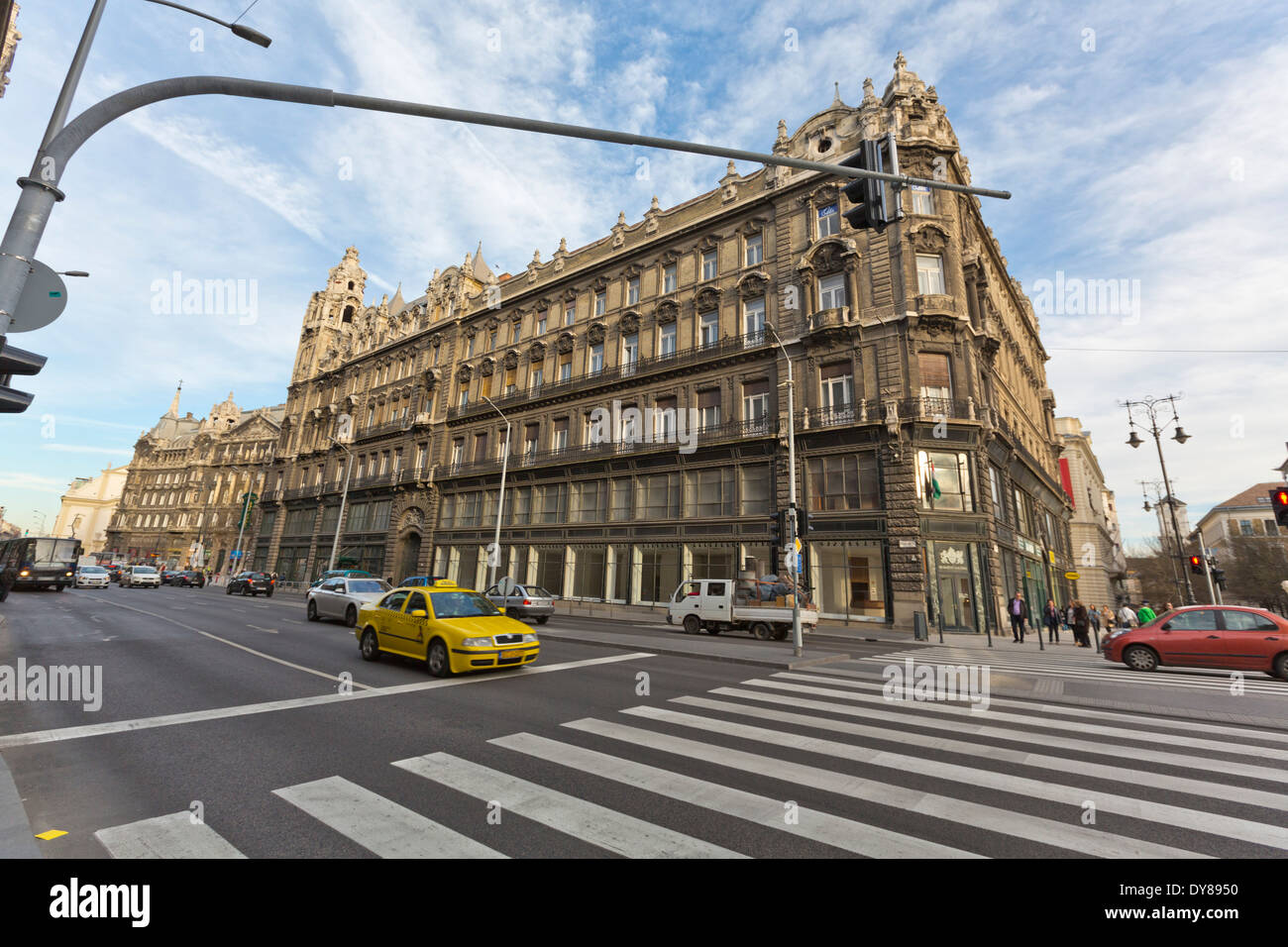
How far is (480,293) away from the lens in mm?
44656

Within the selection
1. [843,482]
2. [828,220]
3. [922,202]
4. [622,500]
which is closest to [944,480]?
[843,482]

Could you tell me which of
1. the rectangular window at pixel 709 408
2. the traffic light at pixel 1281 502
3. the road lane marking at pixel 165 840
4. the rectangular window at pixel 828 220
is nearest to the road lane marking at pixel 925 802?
the road lane marking at pixel 165 840

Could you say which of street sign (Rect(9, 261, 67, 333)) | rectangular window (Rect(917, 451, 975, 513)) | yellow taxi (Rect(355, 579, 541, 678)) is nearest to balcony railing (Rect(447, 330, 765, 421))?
rectangular window (Rect(917, 451, 975, 513))

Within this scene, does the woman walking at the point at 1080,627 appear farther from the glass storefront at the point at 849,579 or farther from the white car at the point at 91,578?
the white car at the point at 91,578

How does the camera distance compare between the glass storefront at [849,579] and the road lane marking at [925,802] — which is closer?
the road lane marking at [925,802]

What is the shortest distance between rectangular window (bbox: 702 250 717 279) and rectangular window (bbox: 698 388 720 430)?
7027 millimetres

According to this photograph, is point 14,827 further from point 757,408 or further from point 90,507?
point 90,507

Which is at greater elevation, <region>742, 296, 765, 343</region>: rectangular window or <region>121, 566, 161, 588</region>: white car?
<region>742, 296, 765, 343</region>: rectangular window

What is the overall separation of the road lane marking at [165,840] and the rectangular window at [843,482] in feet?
75.1

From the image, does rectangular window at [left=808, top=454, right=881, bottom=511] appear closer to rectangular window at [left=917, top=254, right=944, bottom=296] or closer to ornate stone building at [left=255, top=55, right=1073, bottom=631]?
ornate stone building at [left=255, top=55, right=1073, bottom=631]

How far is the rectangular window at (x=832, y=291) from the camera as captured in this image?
25.7 m

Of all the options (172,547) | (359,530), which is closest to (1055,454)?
(359,530)

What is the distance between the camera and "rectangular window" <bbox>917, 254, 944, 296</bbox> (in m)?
24.2
